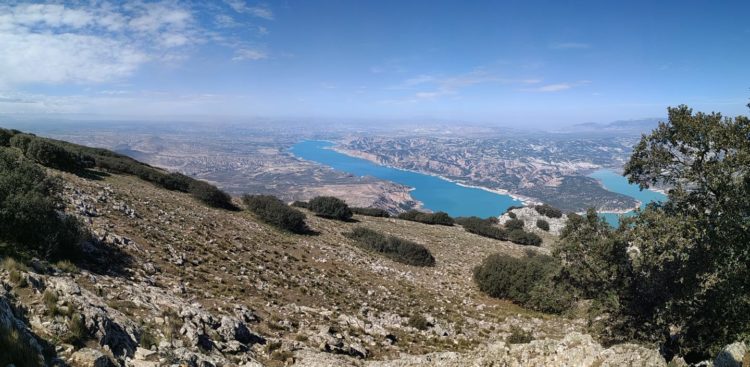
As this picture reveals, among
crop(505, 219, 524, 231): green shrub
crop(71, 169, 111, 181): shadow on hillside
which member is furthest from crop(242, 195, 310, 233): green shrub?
crop(505, 219, 524, 231): green shrub

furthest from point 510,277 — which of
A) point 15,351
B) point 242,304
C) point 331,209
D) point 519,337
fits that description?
point 15,351

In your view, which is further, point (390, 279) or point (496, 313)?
point (390, 279)

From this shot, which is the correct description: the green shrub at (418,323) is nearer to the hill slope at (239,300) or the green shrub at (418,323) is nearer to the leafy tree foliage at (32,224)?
the hill slope at (239,300)

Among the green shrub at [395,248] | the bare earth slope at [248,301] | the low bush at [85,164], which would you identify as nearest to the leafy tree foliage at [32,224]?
the bare earth slope at [248,301]

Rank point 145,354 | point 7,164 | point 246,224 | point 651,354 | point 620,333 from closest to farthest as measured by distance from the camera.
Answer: point 145,354 → point 651,354 → point 620,333 → point 7,164 → point 246,224

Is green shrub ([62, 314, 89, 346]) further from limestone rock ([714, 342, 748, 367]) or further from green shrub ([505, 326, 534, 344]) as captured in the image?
limestone rock ([714, 342, 748, 367])

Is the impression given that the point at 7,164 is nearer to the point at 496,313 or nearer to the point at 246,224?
the point at 246,224

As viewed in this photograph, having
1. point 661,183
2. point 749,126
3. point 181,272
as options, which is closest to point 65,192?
point 181,272
